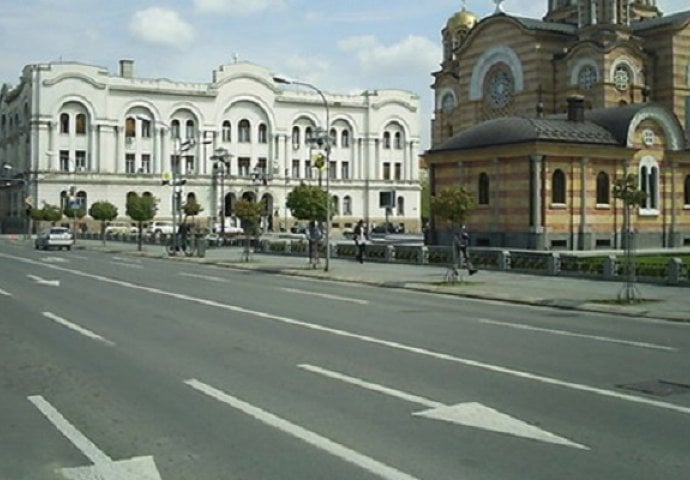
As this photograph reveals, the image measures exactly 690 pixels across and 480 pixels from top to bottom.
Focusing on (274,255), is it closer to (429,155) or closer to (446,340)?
(429,155)

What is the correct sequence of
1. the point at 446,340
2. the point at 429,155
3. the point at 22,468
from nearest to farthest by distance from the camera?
1. the point at 22,468
2. the point at 446,340
3. the point at 429,155

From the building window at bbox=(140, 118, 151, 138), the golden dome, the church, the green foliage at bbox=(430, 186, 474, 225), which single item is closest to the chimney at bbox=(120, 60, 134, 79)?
the building window at bbox=(140, 118, 151, 138)

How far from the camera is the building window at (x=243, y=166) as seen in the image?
106 metres

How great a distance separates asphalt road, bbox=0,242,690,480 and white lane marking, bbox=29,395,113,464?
0.09 ft

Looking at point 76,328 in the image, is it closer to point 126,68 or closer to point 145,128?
point 145,128

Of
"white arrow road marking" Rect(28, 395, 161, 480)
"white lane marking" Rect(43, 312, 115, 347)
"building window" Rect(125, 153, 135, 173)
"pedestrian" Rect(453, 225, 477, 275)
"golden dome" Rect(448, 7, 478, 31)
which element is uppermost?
"golden dome" Rect(448, 7, 478, 31)

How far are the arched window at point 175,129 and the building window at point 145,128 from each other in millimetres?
2518

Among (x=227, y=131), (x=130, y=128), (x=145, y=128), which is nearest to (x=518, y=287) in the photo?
(x=130, y=128)

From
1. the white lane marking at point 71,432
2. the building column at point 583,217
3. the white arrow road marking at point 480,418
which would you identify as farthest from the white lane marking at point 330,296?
the building column at point 583,217

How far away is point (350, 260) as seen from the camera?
42.8m

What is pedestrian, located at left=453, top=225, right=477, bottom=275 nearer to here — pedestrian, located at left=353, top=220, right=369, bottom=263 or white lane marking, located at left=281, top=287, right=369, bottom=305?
white lane marking, located at left=281, top=287, right=369, bottom=305

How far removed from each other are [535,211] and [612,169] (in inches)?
199

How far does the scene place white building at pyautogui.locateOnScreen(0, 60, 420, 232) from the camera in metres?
96.4

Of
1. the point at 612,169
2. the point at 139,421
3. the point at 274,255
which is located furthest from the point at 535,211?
the point at 139,421
